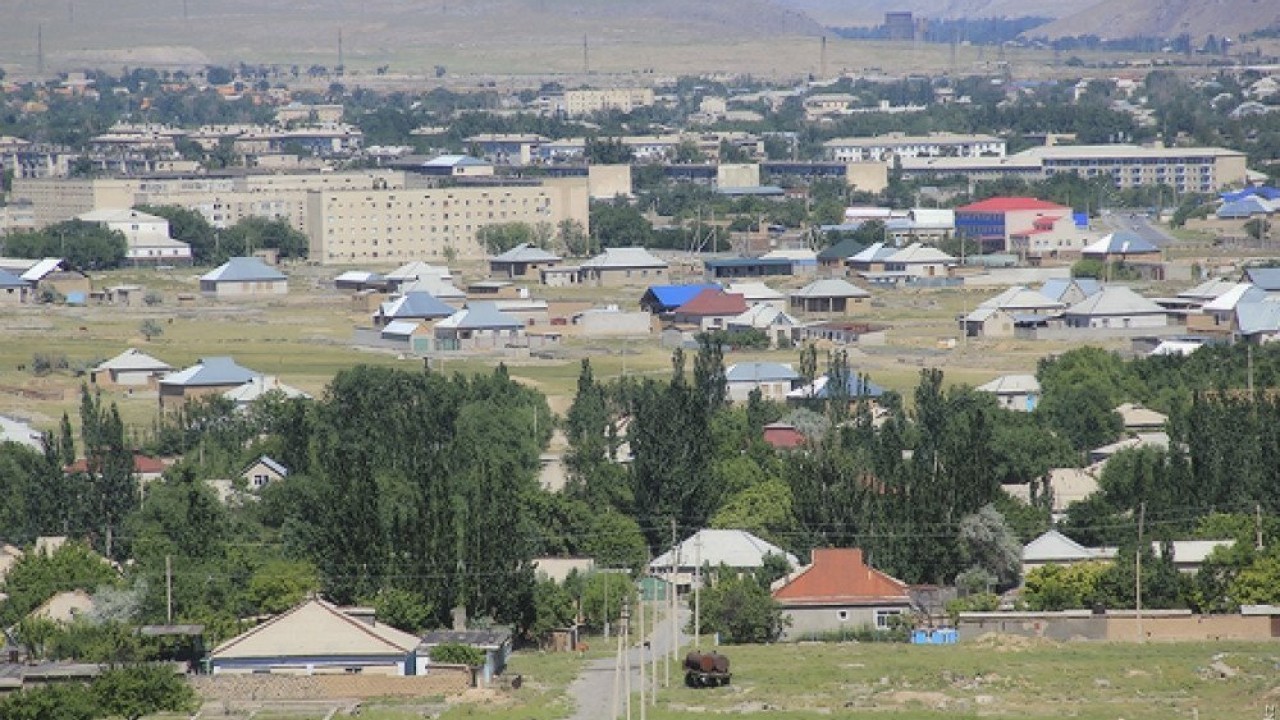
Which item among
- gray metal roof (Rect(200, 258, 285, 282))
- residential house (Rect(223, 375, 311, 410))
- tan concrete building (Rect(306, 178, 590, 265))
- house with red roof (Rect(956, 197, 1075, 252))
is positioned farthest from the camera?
tan concrete building (Rect(306, 178, 590, 265))

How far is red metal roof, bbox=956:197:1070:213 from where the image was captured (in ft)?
324

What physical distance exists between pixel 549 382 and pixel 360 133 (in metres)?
92.3

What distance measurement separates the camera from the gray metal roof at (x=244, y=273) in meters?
87.1

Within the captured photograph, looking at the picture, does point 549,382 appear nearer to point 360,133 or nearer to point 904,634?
point 904,634

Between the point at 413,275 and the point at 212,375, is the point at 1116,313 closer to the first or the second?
the point at 413,275

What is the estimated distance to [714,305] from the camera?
73312 millimetres

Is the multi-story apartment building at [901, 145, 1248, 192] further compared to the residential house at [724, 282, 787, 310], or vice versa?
the multi-story apartment building at [901, 145, 1248, 192]

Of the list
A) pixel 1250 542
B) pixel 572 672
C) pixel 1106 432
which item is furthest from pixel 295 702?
pixel 1106 432

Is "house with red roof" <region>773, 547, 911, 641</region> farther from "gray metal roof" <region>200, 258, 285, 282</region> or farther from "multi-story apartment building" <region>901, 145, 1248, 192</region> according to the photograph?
"multi-story apartment building" <region>901, 145, 1248, 192</region>

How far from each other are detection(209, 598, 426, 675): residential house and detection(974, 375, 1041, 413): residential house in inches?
890

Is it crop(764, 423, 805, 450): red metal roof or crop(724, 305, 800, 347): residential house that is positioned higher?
crop(764, 423, 805, 450): red metal roof

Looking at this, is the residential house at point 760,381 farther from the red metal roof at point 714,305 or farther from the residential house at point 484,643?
the residential house at point 484,643

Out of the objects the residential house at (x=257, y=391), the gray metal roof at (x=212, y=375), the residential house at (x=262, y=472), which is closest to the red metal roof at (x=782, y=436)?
the residential house at (x=262, y=472)

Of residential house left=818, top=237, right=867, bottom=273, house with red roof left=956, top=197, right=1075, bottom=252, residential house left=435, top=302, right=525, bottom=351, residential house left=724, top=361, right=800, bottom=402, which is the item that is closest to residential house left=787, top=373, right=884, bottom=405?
residential house left=724, top=361, right=800, bottom=402
